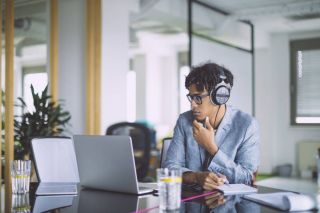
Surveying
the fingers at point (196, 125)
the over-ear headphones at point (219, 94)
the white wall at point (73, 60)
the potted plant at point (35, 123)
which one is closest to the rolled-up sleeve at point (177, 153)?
the fingers at point (196, 125)

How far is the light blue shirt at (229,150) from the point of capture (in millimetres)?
2082

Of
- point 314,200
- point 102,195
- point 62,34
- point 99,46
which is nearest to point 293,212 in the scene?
point 314,200

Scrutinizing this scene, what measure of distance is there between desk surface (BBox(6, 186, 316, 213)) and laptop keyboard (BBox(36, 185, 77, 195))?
102mm

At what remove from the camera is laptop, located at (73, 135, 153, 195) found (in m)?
1.90

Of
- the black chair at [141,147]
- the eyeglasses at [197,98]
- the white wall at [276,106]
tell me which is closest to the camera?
the eyeglasses at [197,98]

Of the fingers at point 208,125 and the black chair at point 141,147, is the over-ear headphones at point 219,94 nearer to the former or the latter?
the fingers at point 208,125

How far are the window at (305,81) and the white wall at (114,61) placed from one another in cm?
487

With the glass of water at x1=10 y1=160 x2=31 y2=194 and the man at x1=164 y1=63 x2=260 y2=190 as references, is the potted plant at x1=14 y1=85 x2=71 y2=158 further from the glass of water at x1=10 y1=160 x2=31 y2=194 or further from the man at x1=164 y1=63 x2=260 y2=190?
the man at x1=164 y1=63 x2=260 y2=190

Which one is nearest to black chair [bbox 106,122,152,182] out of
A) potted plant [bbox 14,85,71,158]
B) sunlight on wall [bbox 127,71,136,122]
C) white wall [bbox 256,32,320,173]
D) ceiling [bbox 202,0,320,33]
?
potted plant [bbox 14,85,71,158]

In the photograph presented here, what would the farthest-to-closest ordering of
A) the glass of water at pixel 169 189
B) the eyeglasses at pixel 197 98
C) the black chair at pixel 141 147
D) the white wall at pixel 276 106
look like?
the white wall at pixel 276 106
the black chair at pixel 141 147
the eyeglasses at pixel 197 98
the glass of water at pixel 169 189

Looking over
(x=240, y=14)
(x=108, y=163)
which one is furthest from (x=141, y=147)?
Answer: (x=240, y=14)

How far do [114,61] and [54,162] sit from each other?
2598 millimetres

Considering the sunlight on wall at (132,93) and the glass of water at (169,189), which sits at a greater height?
the sunlight on wall at (132,93)

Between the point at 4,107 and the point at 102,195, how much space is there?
241 centimetres
